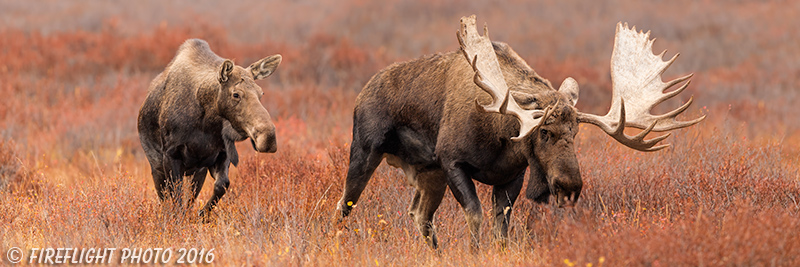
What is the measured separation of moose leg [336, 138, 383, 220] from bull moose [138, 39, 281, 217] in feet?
2.43

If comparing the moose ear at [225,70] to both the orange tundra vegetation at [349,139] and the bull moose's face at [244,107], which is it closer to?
the bull moose's face at [244,107]

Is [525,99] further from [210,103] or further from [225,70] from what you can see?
[210,103]

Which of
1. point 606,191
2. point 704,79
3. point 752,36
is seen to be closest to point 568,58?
point 704,79

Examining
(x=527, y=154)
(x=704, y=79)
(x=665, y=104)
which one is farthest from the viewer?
(x=704, y=79)

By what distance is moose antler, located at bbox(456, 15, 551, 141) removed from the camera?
4.54 metres

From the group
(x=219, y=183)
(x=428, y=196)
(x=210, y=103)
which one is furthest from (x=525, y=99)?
(x=219, y=183)

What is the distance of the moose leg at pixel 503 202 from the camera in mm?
5254

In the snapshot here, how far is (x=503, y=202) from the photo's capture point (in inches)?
210

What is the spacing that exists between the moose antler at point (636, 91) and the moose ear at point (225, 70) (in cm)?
236

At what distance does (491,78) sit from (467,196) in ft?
2.45

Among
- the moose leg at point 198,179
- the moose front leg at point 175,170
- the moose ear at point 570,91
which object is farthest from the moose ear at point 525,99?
the moose leg at point 198,179

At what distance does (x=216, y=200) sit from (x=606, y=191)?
2.93m

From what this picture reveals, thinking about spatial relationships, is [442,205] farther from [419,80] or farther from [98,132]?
[98,132]

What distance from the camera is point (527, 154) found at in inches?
189
